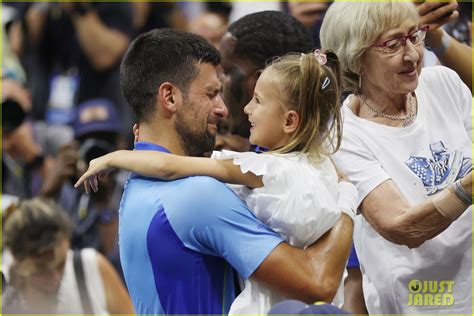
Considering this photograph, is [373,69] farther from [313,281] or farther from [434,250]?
[313,281]

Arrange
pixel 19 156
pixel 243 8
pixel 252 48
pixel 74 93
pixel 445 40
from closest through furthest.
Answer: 1. pixel 445 40
2. pixel 252 48
3. pixel 243 8
4. pixel 19 156
5. pixel 74 93

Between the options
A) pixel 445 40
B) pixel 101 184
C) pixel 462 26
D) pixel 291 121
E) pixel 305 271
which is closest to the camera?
pixel 305 271

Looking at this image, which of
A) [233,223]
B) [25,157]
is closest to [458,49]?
[233,223]

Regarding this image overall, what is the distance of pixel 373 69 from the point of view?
2943 millimetres

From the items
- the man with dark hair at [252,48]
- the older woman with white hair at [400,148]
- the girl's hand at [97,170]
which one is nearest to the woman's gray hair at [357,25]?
the older woman with white hair at [400,148]

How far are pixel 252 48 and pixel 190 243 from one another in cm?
108

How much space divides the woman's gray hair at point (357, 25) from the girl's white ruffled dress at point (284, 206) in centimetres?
55

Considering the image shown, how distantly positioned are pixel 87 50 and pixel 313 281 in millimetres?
3996

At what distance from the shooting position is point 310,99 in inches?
102

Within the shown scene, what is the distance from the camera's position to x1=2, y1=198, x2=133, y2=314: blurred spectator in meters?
4.34

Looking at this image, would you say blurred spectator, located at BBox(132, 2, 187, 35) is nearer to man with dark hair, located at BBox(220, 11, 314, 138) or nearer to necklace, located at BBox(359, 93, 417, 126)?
man with dark hair, located at BBox(220, 11, 314, 138)

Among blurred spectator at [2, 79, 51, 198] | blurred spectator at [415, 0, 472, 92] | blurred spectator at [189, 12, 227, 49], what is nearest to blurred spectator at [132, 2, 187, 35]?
blurred spectator at [189, 12, 227, 49]

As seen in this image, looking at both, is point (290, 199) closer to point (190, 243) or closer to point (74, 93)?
point (190, 243)

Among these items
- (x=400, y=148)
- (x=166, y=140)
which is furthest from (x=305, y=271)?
(x=400, y=148)
